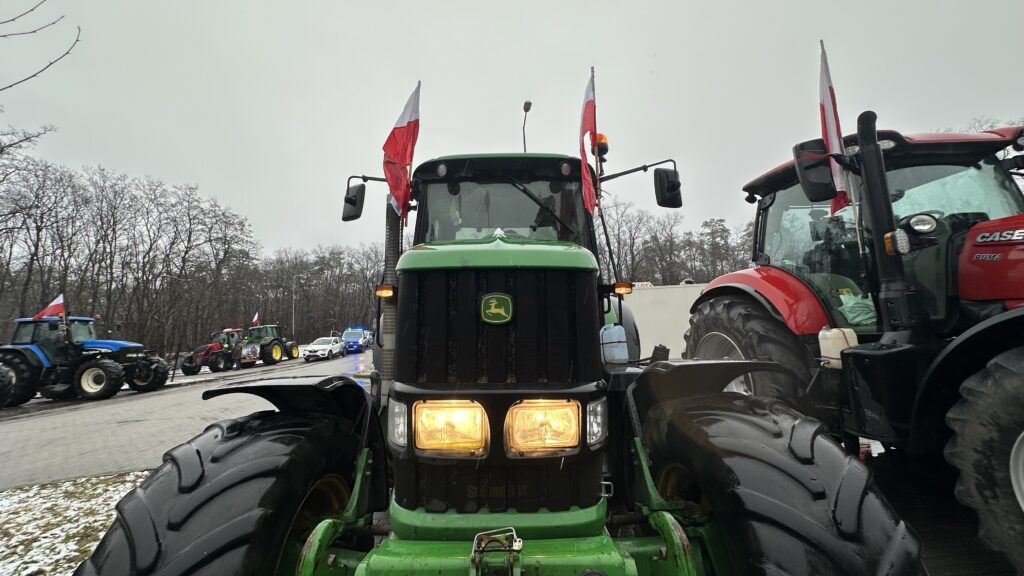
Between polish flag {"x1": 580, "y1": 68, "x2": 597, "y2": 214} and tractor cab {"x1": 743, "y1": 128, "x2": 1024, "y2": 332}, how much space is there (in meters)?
1.29

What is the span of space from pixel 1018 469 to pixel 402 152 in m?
3.80

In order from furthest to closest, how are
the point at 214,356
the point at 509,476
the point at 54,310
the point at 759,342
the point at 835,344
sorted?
1. the point at 214,356
2. the point at 54,310
3. the point at 759,342
4. the point at 835,344
5. the point at 509,476

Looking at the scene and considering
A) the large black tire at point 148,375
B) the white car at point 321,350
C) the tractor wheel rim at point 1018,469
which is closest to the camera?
the tractor wheel rim at point 1018,469

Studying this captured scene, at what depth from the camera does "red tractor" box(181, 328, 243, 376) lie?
24.2 m

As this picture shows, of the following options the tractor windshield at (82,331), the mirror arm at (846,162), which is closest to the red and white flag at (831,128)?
the mirror arm at (846,162)

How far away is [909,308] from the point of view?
2719mm

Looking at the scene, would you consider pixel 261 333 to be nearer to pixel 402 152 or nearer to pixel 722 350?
pixel 402 152

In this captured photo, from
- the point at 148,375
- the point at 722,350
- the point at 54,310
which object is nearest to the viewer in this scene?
the point at 722,350

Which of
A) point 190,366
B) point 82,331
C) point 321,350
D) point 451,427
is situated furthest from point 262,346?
point 451,427

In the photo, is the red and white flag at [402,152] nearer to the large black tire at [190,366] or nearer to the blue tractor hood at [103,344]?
the blue tractor hood at [103,344]

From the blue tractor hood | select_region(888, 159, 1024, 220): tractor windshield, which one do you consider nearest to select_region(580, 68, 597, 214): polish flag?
select_region(888, 159, 1024, 220): tractor windshield

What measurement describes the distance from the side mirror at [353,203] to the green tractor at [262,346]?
27007mm

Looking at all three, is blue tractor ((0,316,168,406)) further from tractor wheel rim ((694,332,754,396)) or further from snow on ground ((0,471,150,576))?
tractor wheel rim ((694,332,754,396))

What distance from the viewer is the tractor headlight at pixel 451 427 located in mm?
1662
